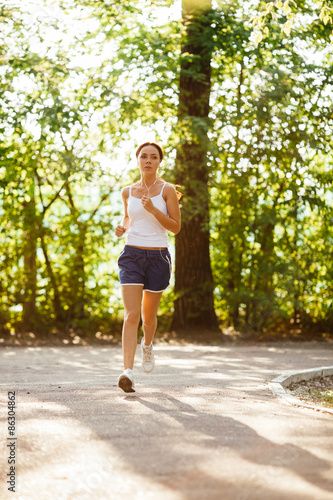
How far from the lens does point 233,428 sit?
452 cm

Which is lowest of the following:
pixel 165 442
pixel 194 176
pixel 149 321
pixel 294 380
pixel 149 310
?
pixel 294 380

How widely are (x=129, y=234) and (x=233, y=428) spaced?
229 cm

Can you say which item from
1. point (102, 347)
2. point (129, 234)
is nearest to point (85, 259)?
point (102, 347)

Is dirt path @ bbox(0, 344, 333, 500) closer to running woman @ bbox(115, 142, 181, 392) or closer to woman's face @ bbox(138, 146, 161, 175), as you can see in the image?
running woman @ bbox(115, 142, 181, 392)

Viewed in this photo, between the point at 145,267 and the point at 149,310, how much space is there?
1.42 ft

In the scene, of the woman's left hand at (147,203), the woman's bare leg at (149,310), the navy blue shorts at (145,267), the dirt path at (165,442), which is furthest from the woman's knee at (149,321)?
the woman's left hand at (147,203)

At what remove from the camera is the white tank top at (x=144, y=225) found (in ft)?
20.5

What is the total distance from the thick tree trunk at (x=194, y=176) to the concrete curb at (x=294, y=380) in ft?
17.7

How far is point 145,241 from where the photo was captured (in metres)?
6.25

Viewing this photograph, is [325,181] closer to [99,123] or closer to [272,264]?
[272,264]

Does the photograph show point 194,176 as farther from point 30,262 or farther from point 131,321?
point 131,321

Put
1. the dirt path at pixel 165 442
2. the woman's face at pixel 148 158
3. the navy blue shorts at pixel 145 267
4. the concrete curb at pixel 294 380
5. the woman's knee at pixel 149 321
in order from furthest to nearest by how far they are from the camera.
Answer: the woman's knee at pixel 149 321, the woman's face at pixel 148 158, the navy blue shorts at pixel 145 267, the concrete curb at pixel 294 380, the dirt path at pixel 165 442

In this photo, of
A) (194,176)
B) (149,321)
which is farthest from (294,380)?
(194,176)

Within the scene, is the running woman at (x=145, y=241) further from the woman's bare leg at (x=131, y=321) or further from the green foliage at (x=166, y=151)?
the green foliage at (x=166, y=151)
